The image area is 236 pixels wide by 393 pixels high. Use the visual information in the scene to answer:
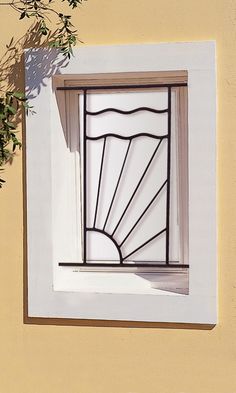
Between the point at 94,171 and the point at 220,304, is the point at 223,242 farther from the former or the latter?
the point at 94,171

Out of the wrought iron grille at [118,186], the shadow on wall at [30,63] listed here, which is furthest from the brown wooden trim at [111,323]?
the shadow on wall at [30,63]

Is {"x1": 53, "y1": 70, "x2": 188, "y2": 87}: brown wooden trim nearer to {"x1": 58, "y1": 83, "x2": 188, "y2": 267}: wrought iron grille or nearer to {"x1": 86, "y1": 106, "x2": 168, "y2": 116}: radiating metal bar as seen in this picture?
{"x1": 58, "y1": 83, "x2": 188, "y2": 267}: wrought iron grille

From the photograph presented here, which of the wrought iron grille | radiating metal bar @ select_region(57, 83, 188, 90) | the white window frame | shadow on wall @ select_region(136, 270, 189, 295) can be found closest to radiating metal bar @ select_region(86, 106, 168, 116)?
the wrought iron grille

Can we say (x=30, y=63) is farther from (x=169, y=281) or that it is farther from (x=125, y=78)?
(x=169, y=281)

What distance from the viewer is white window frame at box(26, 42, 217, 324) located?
5.06 m

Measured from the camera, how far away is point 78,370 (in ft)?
17.5

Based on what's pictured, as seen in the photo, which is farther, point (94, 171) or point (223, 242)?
point (94, 171)

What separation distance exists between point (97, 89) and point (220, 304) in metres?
1.56

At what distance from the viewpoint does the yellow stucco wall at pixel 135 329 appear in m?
5.08

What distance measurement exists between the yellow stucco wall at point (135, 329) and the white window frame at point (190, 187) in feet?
0.24

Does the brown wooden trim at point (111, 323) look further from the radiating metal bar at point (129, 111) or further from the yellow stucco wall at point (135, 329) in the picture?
the radiating metal bar at point (129, 111)

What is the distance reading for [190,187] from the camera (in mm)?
5086

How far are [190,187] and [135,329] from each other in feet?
3.12

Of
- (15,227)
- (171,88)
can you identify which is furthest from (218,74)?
(15,227)
